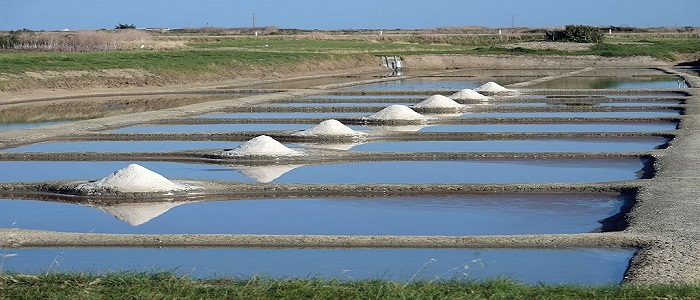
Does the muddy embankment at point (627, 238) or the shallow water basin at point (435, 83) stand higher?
the shallow water basin at point (435, 83)

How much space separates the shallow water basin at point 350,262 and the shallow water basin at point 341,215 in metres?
0.84

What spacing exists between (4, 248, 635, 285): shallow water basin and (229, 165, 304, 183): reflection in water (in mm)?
3304

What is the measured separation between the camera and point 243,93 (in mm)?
23312

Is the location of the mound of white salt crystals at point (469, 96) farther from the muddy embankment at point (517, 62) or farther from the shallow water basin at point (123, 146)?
the muddy embankment at point (517, 62)

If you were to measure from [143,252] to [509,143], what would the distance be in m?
6.86

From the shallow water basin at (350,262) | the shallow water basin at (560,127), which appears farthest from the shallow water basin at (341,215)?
the shallow water basin at (560,127)

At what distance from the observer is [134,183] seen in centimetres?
855

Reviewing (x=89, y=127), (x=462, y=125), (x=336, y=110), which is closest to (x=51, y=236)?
(x=89, y=127)

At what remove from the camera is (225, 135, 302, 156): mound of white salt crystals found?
10.9 metres

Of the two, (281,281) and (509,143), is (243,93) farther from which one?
(281,281)

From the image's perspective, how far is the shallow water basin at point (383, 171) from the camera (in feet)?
31.3

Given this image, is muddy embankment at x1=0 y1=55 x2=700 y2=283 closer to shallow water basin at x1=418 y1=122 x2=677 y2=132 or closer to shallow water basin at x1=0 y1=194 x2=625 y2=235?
shallow water basin at x1=0 y1=194 x2=625 y2=235

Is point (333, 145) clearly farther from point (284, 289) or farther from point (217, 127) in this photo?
point (284, 289)

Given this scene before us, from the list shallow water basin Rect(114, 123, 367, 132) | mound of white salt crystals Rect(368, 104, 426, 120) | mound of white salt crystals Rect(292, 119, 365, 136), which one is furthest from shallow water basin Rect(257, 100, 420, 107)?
mound of white salt crystals Rect(292, 119, 365, 136)
